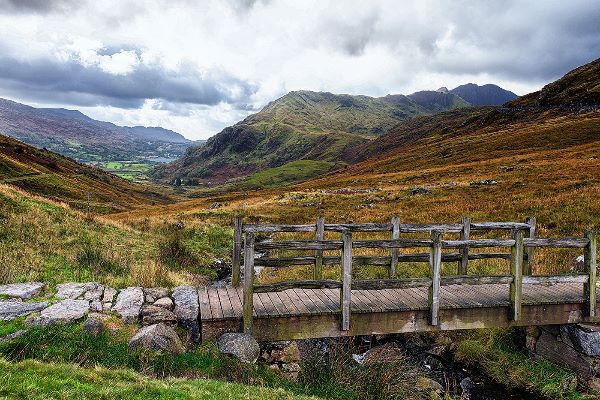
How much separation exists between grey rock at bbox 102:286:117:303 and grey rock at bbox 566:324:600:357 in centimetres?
1237

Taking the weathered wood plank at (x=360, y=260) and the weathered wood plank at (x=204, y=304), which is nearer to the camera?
the weathered wood plank at (x=204, y=304)

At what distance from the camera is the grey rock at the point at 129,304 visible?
9.32m

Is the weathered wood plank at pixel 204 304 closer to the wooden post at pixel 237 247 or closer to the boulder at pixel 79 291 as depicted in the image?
the wooden post at pixel 237 247

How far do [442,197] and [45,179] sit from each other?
220ft

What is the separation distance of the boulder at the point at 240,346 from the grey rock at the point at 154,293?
2.51 metres

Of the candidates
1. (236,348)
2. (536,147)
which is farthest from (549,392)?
(536,147)

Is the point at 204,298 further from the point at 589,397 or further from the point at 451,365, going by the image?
the point at 589,397

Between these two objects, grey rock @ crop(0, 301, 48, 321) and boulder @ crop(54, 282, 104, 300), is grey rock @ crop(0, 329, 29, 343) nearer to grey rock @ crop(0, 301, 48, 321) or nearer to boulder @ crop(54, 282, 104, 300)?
grey rock @ crop(0, 301, 48, 321)

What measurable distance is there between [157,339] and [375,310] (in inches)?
200

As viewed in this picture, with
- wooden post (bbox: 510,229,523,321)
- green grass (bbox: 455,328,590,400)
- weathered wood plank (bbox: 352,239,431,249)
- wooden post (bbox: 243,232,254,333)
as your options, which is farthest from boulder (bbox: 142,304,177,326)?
wooden post (bbox: 510,229,523,321)

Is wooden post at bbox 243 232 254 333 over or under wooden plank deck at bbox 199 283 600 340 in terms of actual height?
over

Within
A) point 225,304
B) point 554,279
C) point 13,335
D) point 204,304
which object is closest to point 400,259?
point 554,279

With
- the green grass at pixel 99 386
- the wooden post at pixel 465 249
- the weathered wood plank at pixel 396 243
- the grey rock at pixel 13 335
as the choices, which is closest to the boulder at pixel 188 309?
the green grass at pixel 99 386

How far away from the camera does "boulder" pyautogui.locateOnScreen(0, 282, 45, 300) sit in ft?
31.8
